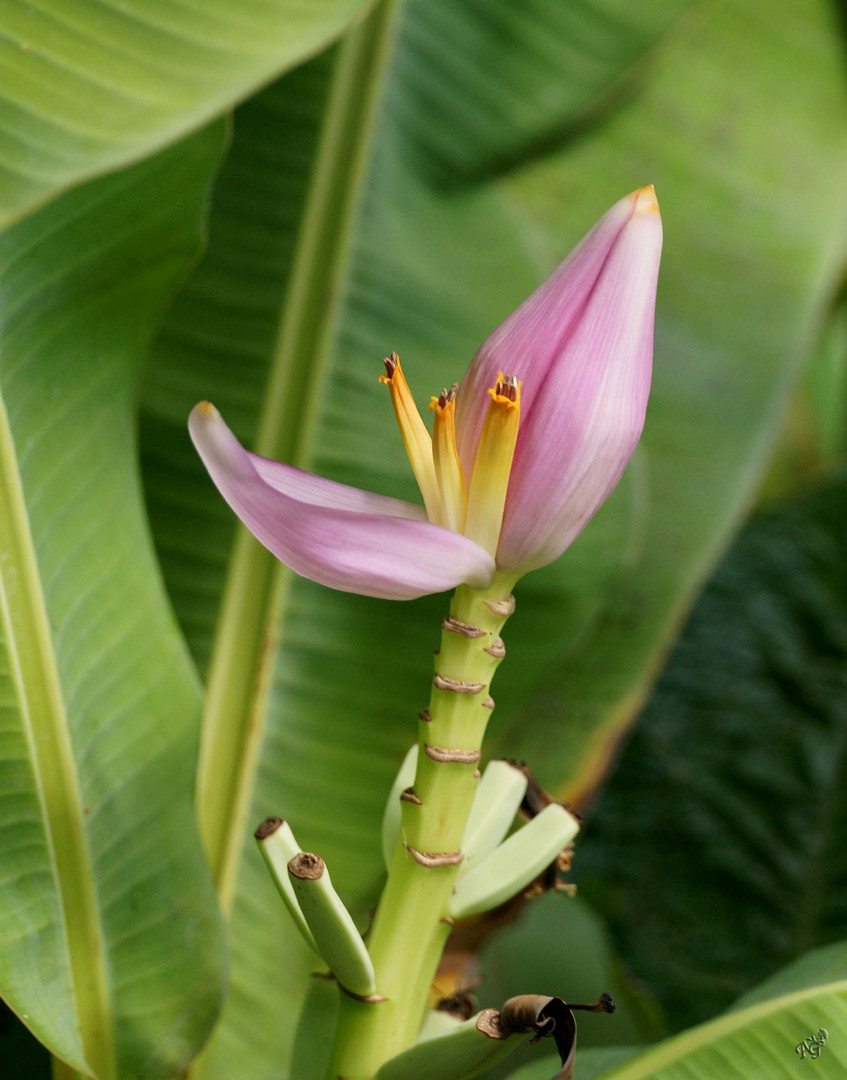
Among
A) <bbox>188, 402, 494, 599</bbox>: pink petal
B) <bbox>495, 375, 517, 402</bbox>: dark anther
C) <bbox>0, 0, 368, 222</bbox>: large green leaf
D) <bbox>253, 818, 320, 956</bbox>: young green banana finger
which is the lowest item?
<bbox>253, 818, 320, 956</bbox>: young green banana finger

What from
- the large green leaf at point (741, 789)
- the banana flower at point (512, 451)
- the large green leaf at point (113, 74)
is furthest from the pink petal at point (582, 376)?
the large green leaf at point (741, 789)

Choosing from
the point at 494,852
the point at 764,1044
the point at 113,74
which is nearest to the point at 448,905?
the point at 494,852

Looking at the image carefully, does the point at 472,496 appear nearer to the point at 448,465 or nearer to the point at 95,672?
the point at 448,465

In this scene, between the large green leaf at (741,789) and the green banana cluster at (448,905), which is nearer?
the green banana cluster at (448,905)

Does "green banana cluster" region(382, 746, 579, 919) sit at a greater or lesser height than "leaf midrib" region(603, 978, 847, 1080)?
greater

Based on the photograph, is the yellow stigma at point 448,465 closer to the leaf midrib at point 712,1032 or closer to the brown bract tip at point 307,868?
the brown bract tip at point 307,868

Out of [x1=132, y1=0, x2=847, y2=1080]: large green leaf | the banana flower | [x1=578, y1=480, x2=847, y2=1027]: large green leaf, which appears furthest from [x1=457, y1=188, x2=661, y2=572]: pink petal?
[x1=578, y1=480, x2=847, y2=1027]: large green leaf

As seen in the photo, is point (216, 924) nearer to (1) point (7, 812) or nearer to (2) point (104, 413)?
(1) point (7, 812)

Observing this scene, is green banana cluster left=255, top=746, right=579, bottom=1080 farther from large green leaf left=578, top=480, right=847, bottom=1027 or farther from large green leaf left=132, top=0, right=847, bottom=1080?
large green leaf left=578, top=480, right=847, bottom=1027
